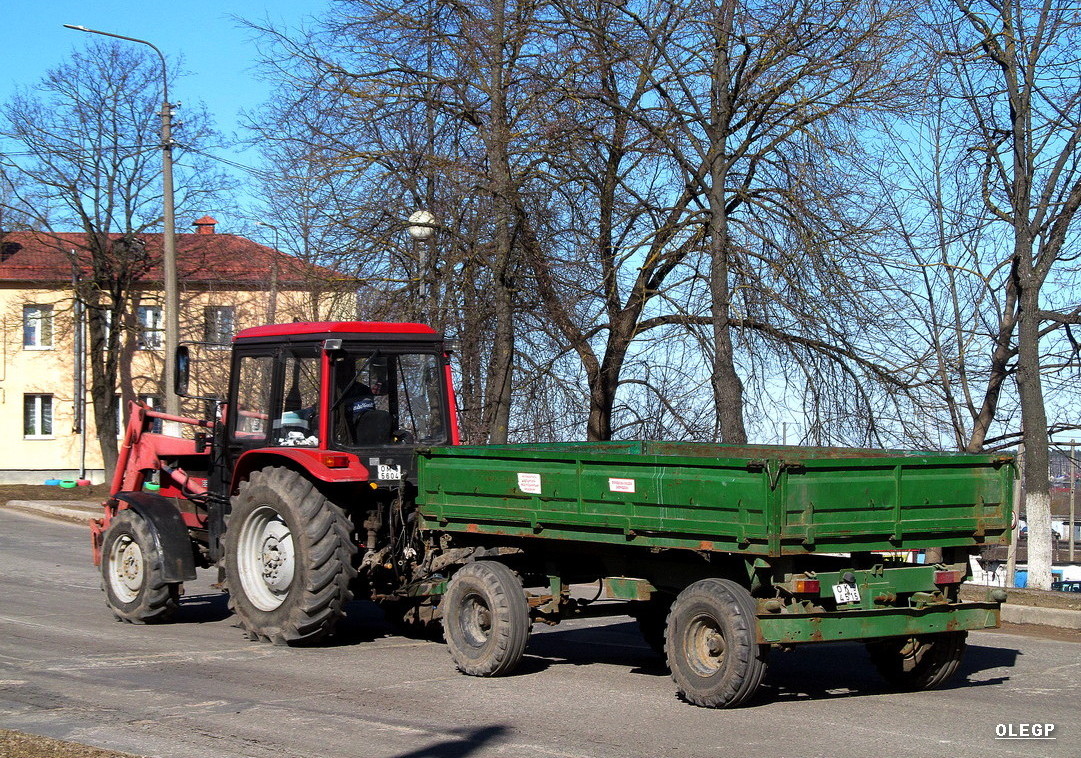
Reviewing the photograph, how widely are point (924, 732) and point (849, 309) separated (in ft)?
29.7

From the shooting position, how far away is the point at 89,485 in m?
36.2

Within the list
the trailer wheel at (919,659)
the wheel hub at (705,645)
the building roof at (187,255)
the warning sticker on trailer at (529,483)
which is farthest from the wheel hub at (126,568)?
the building roof at (187,255)

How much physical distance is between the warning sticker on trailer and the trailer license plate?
221 cm

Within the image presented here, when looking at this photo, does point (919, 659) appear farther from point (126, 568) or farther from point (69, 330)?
point (69, 330)

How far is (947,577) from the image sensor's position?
7918 millimetres

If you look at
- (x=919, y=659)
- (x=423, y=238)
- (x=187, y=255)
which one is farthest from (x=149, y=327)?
(x=919, y=659)

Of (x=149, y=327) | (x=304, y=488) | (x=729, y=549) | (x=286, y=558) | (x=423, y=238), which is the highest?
(x=149, y=327)

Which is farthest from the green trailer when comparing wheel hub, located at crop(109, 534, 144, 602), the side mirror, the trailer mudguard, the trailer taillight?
Answer: wheel hub, located at crop(109, 534, 144, 602)

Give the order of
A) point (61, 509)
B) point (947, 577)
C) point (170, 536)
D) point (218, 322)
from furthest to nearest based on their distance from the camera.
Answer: point (218, 322), point (61, 509), point (170, 536), point (947, 577)

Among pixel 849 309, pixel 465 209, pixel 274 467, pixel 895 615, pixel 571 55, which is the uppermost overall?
pixel 571 55

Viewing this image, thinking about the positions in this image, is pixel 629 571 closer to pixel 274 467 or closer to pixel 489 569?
pixel 489 569

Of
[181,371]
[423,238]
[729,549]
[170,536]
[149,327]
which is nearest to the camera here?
[729,549]

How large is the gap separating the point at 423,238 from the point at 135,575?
6.29 metres

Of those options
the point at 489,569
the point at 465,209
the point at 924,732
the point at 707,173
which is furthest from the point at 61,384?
the point at 924,732
